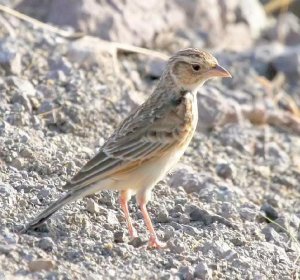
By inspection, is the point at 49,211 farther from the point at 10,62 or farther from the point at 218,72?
the point at 10,62

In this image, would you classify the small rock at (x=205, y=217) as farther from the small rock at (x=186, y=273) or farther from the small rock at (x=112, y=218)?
the small rock at (x=186, y=273)

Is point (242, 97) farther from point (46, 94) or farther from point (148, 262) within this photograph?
point (148, 262)

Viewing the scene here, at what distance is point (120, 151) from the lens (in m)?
8.18

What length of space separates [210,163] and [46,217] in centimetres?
330

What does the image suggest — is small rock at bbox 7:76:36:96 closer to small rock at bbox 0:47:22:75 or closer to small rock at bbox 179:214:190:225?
small rock at bbox 0:47:22:75

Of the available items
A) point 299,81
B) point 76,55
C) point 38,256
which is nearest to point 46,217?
point 38,256

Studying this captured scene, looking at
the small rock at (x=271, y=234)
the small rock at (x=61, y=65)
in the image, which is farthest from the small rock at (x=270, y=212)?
the small rock at (x=61, y=65)

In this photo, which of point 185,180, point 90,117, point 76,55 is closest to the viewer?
point 185,180

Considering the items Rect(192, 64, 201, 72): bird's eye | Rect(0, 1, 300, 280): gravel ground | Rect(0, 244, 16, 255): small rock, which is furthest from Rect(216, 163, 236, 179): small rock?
Rect(0, 244, 16, 255): small rock

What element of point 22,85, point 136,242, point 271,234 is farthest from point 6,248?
point 22,85

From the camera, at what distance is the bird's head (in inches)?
351

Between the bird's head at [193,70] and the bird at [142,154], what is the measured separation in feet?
0.06

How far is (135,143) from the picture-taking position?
27.0ft

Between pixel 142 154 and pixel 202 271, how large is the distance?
1078mm
